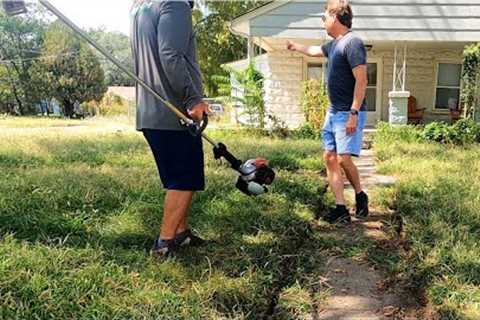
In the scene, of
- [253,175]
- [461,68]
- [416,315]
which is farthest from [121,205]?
[461,68]

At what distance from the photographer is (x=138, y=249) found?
3166mm

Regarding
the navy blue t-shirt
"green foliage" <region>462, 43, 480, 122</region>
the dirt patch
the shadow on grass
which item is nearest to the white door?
"green foliage" <region>462, 43, 480, 122</region>

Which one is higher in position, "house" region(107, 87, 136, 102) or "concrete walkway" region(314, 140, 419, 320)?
"house" region(107, 87, 136, 102)

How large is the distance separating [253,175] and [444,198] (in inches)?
73.3

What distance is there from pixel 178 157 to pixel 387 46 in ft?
31.9

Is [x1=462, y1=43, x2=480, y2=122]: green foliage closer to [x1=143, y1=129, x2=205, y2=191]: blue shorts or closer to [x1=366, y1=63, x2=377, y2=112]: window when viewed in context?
[x1=366, y1=63, x2=377, y2=112]: window

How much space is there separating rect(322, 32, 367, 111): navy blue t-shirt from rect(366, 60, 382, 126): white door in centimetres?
832

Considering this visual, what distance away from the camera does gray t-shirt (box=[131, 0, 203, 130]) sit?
9.12ft

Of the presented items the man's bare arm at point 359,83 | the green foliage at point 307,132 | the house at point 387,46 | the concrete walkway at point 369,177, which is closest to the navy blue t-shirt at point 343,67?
the man's bare arm at point 359,83

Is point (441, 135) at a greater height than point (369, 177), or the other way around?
point (441, 135)

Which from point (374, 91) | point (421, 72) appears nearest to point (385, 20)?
point (374, 91)

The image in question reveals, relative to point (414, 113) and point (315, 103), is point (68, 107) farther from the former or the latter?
point (414, 113)

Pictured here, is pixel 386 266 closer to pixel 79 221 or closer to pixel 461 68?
pixel 79 221

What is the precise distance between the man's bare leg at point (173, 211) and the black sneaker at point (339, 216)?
131cm
